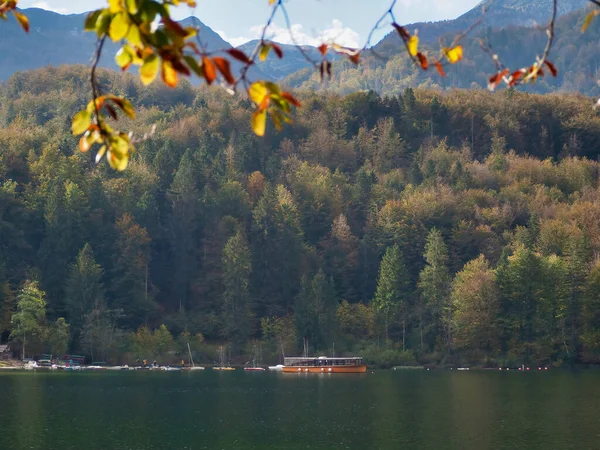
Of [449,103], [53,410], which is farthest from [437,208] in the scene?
[53,410]

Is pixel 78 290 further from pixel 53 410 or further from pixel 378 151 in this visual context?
pixel 378 151

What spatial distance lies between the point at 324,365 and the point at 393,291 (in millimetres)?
9814

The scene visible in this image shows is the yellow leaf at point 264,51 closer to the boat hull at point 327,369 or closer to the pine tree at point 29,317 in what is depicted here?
the pine tree at point 29,317

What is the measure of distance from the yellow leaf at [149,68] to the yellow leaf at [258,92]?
1.32 feet

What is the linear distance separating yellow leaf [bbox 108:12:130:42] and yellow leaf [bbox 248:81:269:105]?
0.56 metres

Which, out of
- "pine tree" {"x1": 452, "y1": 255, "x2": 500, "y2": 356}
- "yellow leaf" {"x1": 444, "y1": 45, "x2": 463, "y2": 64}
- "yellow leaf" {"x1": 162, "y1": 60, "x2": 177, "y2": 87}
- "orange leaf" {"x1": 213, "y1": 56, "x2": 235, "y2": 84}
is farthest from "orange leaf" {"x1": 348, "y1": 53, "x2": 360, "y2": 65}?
"pine tree" {"x1": 452, "y1": 255, "x2": 500, "y2": 356}

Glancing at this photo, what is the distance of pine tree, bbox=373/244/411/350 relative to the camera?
8169 cm

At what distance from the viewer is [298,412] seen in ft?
143

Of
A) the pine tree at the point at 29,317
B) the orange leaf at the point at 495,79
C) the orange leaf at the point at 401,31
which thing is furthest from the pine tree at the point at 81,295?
the orange leaf at the point at 401,31

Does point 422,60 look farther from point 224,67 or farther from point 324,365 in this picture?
point 324,365

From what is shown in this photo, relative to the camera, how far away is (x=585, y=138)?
4557 inches

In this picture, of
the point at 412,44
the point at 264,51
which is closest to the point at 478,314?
the point at 412,44

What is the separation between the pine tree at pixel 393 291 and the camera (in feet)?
268

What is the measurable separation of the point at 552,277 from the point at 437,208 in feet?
51.4
